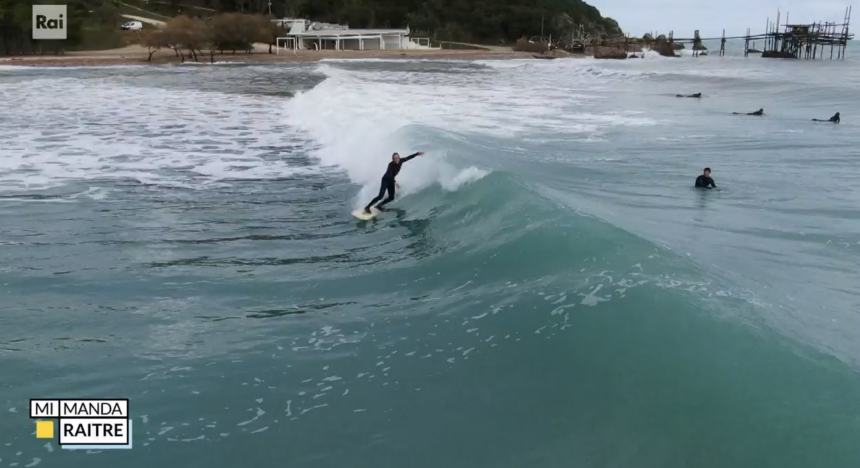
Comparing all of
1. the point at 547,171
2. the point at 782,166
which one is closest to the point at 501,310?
the point at 547,171

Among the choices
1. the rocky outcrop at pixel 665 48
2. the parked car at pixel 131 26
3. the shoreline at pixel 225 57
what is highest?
the rocky outcrop at pixel 665 48

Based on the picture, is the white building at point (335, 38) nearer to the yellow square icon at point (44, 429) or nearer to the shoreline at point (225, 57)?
the shoreline at point (225, 57)

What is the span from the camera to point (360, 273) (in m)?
9.71

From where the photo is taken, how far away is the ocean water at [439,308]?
18.0 ft

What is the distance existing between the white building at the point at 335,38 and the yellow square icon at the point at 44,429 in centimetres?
9895

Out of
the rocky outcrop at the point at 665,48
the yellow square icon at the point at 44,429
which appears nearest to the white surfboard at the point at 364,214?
the yellow square icon at the point at 44,429

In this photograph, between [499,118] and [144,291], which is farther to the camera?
[499,118]

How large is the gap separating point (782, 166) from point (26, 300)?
16.1m

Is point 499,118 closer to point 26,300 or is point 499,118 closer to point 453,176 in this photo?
point 453,176

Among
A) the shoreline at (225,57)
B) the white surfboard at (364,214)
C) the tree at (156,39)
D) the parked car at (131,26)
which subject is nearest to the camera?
the white surfboard at (364,214)

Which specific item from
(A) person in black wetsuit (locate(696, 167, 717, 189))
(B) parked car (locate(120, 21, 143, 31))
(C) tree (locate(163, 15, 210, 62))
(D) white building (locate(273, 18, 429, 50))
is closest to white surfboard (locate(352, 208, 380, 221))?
(A) person in black wetsuit (locate(696, 167, 717, 189))

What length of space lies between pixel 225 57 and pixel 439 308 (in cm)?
8589

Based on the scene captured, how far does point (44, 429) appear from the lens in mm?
5688

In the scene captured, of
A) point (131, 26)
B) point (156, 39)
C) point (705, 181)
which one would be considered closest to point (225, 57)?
point (156, 39)
